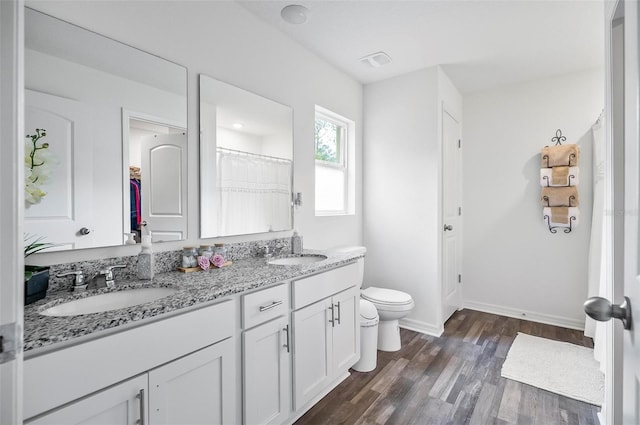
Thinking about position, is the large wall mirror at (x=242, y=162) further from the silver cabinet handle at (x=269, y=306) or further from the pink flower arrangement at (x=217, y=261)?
the silver cabinet handle at (x=269, y=306)

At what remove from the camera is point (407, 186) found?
3.04m

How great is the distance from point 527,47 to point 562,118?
0.98 m

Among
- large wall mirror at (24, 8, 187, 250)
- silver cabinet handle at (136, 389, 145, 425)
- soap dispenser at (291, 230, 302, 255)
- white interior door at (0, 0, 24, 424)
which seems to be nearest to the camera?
white interior door at (0, 0, 24, 424)

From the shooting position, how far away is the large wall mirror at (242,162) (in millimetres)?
1836

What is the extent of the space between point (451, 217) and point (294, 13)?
7.92 ft

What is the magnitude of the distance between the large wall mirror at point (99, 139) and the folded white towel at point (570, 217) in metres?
3.33

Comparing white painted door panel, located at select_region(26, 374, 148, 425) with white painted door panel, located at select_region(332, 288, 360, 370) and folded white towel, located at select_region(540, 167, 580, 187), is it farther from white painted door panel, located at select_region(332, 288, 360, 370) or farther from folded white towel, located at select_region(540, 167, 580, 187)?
folded white towel, located at select_region(540, 167, 580, 187)

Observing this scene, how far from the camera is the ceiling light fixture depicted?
1990mm

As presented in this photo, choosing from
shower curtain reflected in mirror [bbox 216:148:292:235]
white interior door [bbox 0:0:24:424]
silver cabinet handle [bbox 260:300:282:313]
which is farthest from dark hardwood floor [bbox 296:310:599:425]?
white interior door [bbox 0:0:24:424]

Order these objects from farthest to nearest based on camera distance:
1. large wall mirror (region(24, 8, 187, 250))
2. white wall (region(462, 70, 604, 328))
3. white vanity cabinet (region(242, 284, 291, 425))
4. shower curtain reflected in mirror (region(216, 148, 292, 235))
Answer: white wall (region(462, 70, 604, 328)), shower curtain reflected in mirror (region(216, 148, 292, 235)), white vanity cabinet (region(242, 284, 291, 425)), large wall mirror (region(24, 8, 187, 250))

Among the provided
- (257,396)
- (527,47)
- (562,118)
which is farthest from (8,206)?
(562,118)

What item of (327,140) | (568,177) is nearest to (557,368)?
(568,177)

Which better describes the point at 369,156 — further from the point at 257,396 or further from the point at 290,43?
the point at 257,396

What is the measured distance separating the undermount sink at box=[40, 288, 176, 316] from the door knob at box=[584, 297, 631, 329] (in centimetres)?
135
